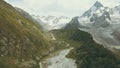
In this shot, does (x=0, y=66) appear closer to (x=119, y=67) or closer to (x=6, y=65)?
(x=6, y=65)

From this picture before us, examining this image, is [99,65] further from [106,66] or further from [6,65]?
[6,65]

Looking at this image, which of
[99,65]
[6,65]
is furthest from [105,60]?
[6,65]

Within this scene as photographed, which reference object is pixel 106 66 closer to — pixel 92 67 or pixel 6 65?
pixel 92 67

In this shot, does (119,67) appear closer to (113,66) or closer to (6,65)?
(113,66)

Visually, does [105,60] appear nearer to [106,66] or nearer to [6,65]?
[106,66]

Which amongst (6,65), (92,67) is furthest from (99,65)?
(6,65)

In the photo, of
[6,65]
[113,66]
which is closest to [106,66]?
[113,66]
